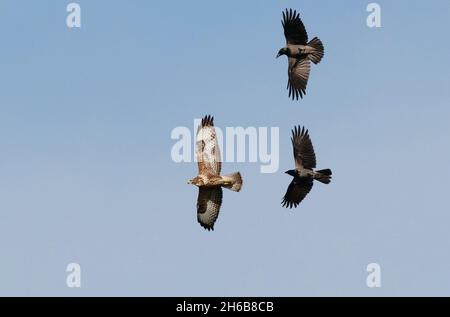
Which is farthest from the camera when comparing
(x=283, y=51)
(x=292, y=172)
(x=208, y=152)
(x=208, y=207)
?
(x=283, y=51)

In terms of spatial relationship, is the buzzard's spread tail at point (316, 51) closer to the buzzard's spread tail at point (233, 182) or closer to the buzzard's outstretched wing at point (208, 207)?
the buzzard's spread tail at point (233, 182)

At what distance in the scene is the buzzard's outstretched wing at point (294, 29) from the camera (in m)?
34.1

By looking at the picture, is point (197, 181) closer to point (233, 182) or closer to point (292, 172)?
point (233, 182)

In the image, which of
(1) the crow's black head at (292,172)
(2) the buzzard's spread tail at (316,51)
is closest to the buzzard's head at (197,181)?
(1) the crow's black head at (292,172)

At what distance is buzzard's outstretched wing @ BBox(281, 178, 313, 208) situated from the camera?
33.5m

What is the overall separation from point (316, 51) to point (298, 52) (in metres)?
0.48

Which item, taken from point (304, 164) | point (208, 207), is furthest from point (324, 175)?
point (208, 207)

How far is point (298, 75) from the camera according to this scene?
3462cm

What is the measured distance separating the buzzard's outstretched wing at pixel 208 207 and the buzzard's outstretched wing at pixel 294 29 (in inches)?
191

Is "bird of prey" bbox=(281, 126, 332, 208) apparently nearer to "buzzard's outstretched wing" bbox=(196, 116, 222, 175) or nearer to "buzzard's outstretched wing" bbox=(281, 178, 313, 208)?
"buzzard's outstretched wing" bbox=(281, 178, 313, 208)
